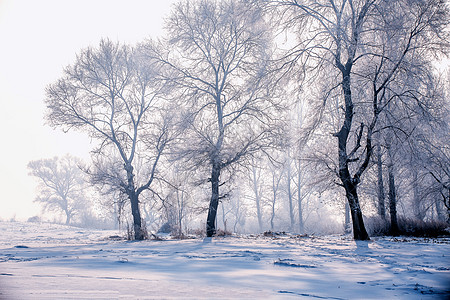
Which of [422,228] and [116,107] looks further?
[116,107]

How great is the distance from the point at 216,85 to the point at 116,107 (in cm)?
511

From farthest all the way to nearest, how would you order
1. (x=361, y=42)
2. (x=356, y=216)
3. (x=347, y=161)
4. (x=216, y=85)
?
(x=216, y=85), (x=356, y=216), (x=347, y=161), (x=361, y=42)

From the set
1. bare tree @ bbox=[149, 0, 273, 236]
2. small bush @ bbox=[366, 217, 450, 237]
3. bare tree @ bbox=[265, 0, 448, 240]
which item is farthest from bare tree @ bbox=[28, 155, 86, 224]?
bare tree @ bbox=[265, 0, 448, 240]

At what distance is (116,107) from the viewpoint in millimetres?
15500

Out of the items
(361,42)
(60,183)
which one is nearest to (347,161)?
(361,42)

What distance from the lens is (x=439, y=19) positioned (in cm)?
977

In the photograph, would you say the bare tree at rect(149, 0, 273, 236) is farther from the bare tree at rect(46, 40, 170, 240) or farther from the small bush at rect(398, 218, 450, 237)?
the small bush at rect(398, 218, 450, 237)

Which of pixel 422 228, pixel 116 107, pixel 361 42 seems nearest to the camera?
pixel 361 42

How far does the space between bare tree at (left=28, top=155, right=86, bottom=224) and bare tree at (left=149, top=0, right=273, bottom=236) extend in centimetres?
3671

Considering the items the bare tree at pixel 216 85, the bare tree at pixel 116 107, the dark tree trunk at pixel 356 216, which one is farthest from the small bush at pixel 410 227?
the bare tree at pixel 116 107

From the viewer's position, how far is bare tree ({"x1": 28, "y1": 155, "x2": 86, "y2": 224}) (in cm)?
4550

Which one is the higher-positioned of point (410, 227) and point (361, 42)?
point (361, 42)

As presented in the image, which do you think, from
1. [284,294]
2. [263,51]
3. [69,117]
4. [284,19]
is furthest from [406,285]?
[69,117]

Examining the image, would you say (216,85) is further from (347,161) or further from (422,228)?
(422,228)
